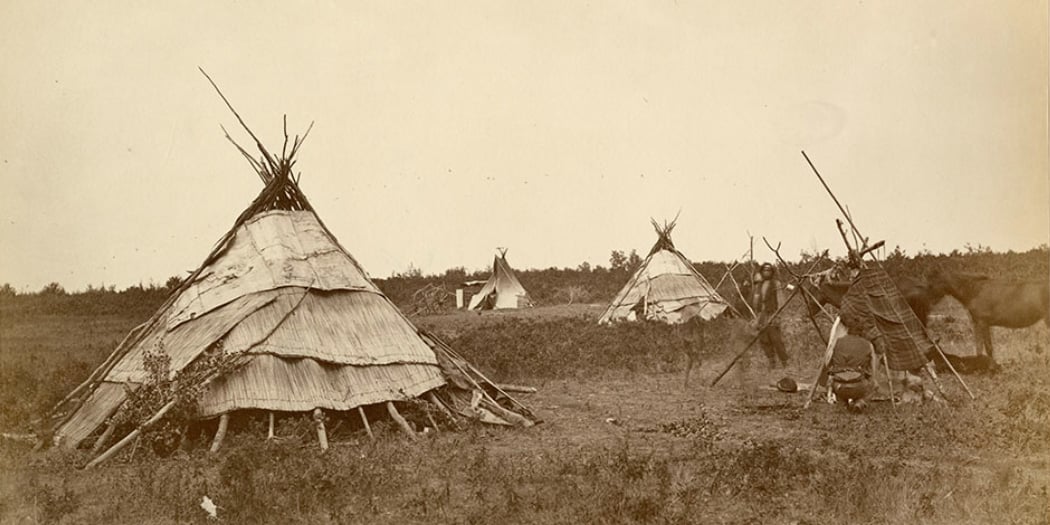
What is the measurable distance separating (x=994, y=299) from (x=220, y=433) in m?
11.2

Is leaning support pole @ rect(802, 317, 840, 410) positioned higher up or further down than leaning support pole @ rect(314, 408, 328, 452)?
higher up

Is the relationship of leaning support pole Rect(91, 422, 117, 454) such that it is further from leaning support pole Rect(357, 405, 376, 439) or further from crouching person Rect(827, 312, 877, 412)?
crouching person Rect(827, 312, 877, 412)

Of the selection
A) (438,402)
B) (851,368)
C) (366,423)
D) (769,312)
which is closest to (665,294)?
(769,312)

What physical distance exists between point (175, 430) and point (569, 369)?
7.70 m

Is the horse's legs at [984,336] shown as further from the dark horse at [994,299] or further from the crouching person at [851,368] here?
the crouching person at [851,368]

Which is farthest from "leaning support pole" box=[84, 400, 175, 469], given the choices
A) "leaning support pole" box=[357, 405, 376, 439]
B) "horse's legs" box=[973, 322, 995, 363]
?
"horse's legs" box=[973, 322, 995, 363]

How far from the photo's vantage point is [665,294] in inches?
854

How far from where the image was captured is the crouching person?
1009 cm

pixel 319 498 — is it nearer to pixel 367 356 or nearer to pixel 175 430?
pixel 175 430

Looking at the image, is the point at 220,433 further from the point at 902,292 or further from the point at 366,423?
the point at 902,292

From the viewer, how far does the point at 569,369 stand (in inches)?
573

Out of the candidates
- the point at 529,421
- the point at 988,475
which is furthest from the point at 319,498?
the point at 988,475

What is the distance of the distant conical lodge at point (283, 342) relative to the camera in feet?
29.0

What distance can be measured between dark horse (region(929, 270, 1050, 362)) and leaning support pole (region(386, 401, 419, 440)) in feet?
28.2
